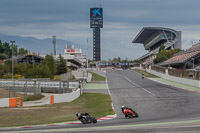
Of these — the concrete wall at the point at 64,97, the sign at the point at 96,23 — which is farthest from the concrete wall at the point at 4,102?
the sign at the point at 96,23

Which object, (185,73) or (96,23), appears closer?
(185,73)

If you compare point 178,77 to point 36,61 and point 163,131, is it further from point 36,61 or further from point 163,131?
point 36,61

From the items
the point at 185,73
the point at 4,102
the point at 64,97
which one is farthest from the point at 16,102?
the point at 185,73

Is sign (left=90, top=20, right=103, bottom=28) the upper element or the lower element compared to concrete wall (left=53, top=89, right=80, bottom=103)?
upper

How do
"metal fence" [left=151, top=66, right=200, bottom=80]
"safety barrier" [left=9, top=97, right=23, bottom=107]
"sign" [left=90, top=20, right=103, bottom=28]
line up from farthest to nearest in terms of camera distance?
"sign" [left=90, top=20, right=103, bottom=28]
"metal fence" [left=151, top=66, right=200, bottom=80]
"safety barrier" [left=9, top=97, right=23, bottom=107]

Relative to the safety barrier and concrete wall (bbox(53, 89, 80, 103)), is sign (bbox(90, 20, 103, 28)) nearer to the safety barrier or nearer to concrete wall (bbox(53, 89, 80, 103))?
concrete wall (bbox(53, 89, 80, 103))

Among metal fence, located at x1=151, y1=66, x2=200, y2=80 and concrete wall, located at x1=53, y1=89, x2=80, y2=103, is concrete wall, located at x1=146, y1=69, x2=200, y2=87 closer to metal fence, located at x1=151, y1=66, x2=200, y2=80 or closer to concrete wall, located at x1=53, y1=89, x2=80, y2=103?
metal fence, located at x1=151, y1=66, x2=200, y2=80

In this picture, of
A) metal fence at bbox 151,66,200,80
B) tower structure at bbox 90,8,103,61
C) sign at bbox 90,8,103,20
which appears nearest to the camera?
metal fence at bbox 151,66,200,80

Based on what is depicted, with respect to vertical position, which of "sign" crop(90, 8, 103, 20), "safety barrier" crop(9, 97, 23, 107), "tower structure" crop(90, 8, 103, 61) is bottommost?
"safety barrier" crop(9, 97, 23, 107)

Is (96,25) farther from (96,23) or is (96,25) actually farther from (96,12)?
(96,12)

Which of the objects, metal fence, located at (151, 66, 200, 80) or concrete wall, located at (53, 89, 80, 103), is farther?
metal fence, located at (151, 66, 200, 80)

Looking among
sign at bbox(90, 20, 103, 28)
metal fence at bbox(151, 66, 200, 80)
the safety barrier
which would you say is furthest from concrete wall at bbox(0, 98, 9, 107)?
sign at bbox(90, 20, 103, 28)

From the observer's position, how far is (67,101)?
33.2m

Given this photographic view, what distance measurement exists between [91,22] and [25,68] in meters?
97.2
